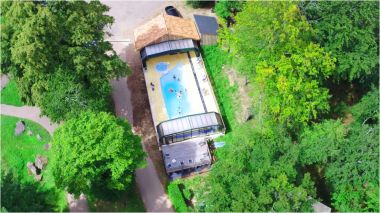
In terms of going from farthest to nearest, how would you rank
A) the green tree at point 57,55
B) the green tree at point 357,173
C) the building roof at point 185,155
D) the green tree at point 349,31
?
the green tree at point 349,31 < the building roof at point 185,155 < the green tree at point 57,55 < the green tree at point 357,173

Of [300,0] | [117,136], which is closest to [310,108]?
[300,0]

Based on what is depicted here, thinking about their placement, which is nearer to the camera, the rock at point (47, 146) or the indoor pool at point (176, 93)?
the rock at point (47, 146)

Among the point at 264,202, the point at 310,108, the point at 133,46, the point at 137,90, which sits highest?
the point at 133,46

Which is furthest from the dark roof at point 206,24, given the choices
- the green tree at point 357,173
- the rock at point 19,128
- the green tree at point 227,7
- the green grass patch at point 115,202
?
the rock at point 19,128

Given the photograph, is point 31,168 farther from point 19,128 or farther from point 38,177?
point 19,128

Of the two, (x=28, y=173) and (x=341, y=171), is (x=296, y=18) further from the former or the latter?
(x=28, y=173)

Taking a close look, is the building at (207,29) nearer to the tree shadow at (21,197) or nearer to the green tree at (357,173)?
the green tree at (357,173)

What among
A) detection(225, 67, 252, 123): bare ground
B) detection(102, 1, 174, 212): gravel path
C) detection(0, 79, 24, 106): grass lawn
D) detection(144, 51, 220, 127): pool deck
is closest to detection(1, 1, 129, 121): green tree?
detection(0, 79, 24, 106): grass lawn
